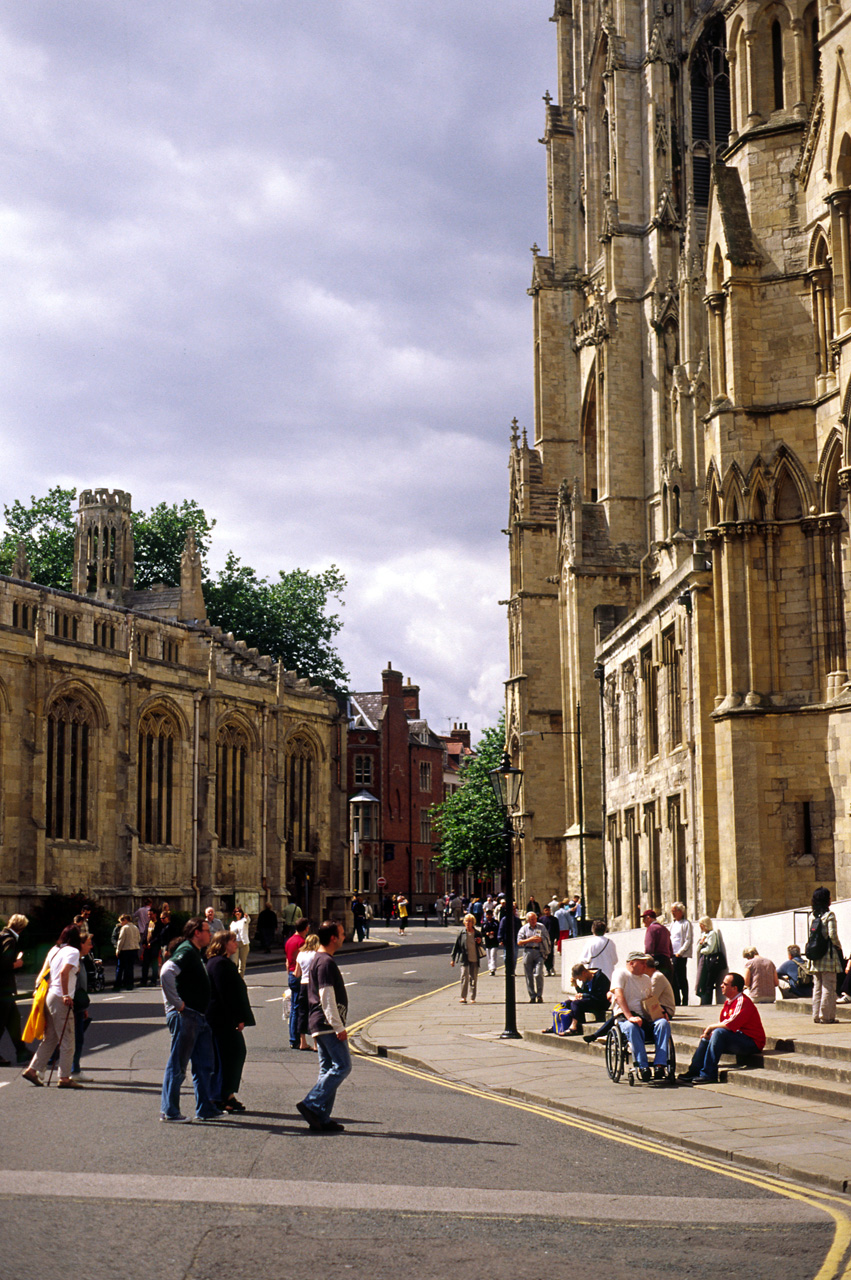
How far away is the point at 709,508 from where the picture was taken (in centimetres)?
2372

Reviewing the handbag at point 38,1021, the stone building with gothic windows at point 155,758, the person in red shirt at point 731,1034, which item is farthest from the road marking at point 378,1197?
the stone building with gothic windows at point 155,758

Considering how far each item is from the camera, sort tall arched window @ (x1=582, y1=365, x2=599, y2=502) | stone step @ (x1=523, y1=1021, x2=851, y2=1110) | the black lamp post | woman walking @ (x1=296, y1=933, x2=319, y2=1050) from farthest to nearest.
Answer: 1. tall arched window @ (x1=582, y1=365, x2=599, y2=502)
2. the black lamp post
3. woman walking @ (x1=296, y1=933, x2=319, y2=1050)
4. stone step @ (x1=523, y1=1021, x2=851, y2=1110)

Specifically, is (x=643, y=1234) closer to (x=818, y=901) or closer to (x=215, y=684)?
(x=818, y=901)

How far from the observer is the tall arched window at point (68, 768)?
44.1 meters

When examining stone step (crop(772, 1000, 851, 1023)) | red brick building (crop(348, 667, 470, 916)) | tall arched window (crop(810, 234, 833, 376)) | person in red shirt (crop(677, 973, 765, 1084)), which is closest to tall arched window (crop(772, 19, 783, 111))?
tall arched window (crop(810, 234, 833, 376))

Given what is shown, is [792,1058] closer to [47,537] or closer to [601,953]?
[601,953]

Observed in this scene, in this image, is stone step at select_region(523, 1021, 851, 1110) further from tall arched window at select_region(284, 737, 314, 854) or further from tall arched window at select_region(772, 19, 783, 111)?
tall arched window at select_region(284, 737, 314, 854)

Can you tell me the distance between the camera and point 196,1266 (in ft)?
22.9

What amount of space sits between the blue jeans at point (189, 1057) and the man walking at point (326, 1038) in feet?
3.16

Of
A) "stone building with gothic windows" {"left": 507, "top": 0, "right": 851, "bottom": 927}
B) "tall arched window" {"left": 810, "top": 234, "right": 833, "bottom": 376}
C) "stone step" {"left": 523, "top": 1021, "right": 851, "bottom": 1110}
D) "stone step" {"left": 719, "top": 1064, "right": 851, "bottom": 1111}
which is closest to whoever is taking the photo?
"stone step" {"left": 719, "top": 1064, "right": 851, "bottom": 1111}

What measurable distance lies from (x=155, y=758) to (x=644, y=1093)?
3608 centimetres

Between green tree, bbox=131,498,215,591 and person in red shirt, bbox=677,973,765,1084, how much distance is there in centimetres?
5896

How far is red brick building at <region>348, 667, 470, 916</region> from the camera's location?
315 feet

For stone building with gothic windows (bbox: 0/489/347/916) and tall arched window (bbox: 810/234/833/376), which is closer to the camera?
tall arched window (bbox: 810/234/833/376)
